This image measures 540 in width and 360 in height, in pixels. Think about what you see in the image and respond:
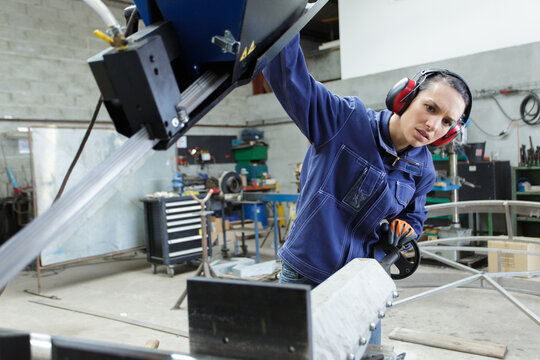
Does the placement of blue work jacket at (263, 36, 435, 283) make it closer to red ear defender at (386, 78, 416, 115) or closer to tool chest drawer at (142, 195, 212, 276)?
red ear defender at (386, 78, 416, 115)

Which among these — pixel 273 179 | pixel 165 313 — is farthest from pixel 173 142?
pixel 273 179

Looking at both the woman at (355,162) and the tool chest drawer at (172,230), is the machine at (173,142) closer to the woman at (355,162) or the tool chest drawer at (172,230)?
the woman at (355,162)

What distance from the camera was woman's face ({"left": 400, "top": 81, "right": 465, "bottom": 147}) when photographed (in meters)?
1.29

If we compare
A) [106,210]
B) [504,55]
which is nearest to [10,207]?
[106,210]

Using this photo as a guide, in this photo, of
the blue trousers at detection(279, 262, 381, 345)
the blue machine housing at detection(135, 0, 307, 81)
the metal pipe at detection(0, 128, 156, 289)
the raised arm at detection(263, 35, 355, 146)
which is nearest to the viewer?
the metal pipe at detection(0, 128, 156, 289)

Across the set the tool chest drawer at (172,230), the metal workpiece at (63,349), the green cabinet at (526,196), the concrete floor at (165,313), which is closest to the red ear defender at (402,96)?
the metal workpiece at (63,349)

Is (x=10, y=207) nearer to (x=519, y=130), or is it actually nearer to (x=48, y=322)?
(x=48, y=322)

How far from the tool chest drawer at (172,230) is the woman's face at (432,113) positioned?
3.60m

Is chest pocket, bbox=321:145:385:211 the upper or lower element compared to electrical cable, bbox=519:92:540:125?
lower

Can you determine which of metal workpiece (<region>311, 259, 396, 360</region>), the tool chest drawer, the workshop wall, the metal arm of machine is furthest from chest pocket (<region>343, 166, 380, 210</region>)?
the workshop wall

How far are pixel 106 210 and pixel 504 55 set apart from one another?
5.17 m

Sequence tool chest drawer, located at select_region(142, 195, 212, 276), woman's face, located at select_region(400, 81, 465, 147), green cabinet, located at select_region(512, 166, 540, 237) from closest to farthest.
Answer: woman's face, located at select_region(400, 81, 465, 147), tool chest drawer, located at select_region(142, 195, 212, 276), green cabinet, located at select_region(512, 166, 540, 237)

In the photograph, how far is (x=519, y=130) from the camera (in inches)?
208

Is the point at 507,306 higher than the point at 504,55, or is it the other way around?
the point at 504,55
